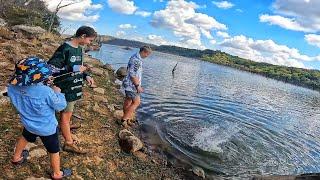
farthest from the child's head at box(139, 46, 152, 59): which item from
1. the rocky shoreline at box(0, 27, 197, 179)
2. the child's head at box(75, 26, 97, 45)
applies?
the child's head at box(75, 26, 97, 45)

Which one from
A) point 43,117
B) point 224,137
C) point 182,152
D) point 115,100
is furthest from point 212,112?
point 43,117

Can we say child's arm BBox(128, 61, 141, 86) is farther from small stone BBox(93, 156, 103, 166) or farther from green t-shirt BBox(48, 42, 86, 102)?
green t-shirt BBox(48, 42, 86, 102)

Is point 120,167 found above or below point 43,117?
below

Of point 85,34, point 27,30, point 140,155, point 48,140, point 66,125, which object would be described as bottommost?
point 140,155

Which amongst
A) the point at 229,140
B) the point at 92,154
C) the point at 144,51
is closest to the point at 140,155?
the point at 92,154

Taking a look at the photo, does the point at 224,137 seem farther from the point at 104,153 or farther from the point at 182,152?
the point at 104,153

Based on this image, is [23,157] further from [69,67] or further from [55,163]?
[69,67]

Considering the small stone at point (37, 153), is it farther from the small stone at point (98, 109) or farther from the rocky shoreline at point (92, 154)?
the small stone at point (98, 109)

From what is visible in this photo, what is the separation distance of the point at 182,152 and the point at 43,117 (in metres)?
7.39

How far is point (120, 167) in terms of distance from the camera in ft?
27.4

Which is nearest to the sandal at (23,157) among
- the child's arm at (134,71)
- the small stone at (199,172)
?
the child's arm at (134,71)

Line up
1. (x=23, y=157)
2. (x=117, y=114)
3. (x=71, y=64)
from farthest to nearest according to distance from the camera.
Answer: (x=117, y=114) < (x=71, y=64) < (x=23, y=157)

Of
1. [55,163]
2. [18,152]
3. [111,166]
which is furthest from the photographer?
[111,166]

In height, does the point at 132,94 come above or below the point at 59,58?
below
